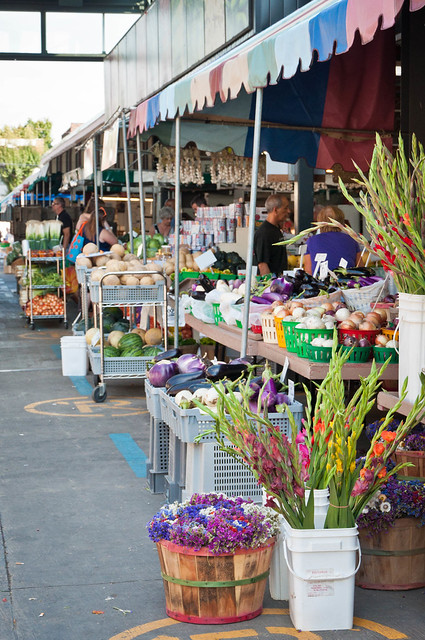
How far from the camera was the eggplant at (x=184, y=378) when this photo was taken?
202 inches

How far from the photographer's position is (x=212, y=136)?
26.7ft

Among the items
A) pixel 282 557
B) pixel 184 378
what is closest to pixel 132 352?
pixel 184 378

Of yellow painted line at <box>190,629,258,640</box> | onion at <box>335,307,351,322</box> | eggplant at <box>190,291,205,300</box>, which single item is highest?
onion at <box>335,307,351,322</box>

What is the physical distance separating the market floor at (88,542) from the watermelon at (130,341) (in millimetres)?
550

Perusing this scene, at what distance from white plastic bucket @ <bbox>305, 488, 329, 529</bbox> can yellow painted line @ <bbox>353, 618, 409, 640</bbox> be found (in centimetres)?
44

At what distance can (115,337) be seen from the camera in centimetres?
877

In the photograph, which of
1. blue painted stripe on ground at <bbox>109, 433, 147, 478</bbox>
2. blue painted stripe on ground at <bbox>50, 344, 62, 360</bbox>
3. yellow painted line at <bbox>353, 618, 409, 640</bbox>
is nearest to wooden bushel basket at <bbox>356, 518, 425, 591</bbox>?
yellow painted line at <bbox>353, 618, 409, 640</bbox>

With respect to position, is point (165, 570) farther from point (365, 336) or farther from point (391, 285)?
point (391, 285)

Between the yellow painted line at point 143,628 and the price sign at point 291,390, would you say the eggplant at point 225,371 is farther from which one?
the yellow painted line at point 143,628

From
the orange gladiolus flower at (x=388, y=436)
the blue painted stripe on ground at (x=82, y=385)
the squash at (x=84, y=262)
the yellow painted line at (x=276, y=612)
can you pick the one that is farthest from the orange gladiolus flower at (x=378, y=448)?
the squash at (x=84, y=262)

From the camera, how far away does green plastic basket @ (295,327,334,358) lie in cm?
476

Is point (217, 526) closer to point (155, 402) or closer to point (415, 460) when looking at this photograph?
point (415, 460)

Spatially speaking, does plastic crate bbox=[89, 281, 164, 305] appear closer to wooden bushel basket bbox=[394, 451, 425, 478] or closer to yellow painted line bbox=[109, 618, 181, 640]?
wooden bushel basket bbox=[394, 451, 425, 478]

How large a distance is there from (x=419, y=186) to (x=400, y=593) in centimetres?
179
